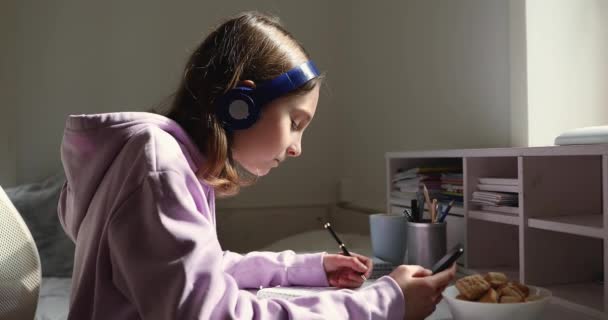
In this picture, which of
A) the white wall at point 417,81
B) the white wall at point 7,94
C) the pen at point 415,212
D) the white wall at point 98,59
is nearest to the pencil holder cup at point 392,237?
the pen at point 415,212

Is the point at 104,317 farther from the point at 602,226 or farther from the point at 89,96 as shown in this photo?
the point at 89,96

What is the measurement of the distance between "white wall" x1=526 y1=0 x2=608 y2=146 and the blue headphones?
29.9 inches

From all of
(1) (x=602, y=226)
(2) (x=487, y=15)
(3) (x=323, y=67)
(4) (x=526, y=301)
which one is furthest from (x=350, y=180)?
(4) (x=526, y=301)

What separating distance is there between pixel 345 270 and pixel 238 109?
0.37 metres

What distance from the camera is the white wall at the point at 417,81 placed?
4.73 feet

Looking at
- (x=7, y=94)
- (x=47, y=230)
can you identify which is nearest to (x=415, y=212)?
(x=47, y=230)

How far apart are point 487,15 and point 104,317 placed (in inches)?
48.9

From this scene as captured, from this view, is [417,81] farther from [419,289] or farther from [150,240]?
[150,240]

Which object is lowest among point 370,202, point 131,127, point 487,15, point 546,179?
point 370,202

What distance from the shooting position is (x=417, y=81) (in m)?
1.84

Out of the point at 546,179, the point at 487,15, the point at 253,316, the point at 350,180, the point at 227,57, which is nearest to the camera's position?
the point at 253,316

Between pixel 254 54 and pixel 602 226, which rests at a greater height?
pixel 254 54

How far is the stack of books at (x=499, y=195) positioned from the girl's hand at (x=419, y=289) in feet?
1.25

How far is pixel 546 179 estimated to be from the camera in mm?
1015
